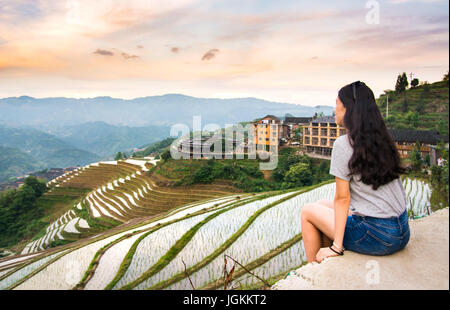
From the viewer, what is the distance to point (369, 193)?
3.41 feet

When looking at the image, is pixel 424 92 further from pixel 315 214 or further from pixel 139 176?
pixel 139 176

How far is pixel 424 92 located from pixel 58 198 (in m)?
21.1

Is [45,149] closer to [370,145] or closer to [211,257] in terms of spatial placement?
[211,257]

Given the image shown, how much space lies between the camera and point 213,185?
39.5 ft

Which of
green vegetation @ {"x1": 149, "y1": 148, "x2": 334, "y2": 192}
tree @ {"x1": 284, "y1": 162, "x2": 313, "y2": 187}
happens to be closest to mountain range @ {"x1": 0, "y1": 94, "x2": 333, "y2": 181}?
green vegetation @ {"x1": 149, "y1": 148, "x2": 334, "y2": 192}

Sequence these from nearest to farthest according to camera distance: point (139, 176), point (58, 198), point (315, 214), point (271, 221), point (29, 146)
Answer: point (315, 214) < point (271, 221) < point (139, 176) < point (58, 198) < point (29, 146)

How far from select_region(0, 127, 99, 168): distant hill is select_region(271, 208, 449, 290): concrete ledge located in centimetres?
7472

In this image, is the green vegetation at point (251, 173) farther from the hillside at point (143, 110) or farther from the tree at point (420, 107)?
the hillside at point (143, 110)

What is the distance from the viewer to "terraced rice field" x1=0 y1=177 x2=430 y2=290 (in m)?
2.83

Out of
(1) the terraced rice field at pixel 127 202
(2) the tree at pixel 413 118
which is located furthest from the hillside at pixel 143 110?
(2) the tree at pixel 413 118

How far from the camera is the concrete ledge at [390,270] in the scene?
36.5 inches

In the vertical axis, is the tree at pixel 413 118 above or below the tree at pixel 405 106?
→ below

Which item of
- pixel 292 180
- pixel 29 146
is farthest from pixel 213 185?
pixel 29 146

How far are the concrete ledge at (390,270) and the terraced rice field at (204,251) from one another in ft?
4.93
